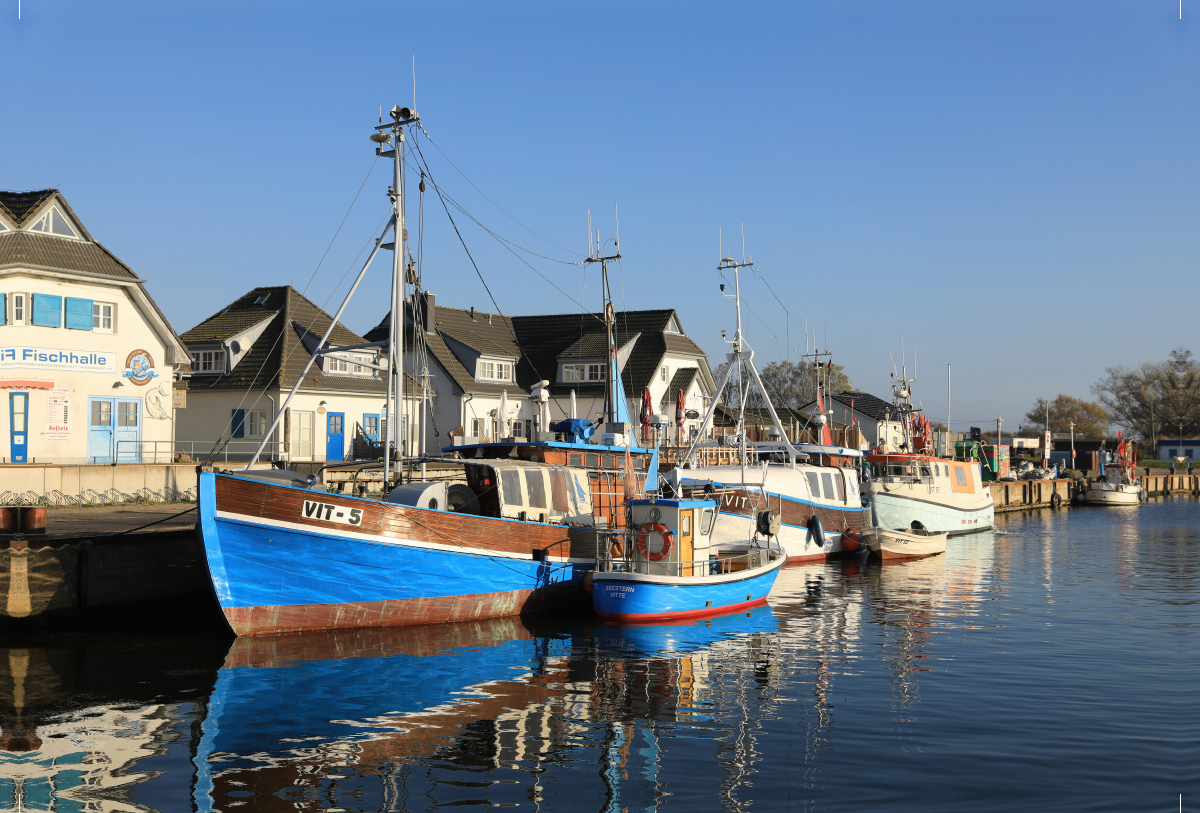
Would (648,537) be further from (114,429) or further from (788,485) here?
(114,429)

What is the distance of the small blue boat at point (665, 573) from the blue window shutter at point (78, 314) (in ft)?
71.8

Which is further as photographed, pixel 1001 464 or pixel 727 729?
pixel 1001 464

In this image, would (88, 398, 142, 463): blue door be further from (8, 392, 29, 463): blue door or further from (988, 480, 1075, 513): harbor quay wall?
(988, 480, 1075, 513): harbor quay wall

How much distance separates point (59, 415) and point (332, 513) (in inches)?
765

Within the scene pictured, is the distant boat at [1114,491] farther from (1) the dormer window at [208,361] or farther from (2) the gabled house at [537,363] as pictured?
(1) the dormer window at [208,361]

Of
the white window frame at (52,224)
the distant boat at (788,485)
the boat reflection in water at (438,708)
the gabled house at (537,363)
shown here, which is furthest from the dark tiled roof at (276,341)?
the boat reflection in water at (438,708)

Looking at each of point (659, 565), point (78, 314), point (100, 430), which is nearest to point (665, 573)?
point (659, 565)

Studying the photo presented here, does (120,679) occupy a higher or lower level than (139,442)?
lower

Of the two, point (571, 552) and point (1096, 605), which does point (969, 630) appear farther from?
point (571, 552)

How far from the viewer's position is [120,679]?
1631cm

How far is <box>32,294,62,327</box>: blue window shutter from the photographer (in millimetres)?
32875

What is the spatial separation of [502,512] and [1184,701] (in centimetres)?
1362

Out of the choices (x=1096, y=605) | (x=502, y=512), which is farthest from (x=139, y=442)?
(x=1096, y=605)

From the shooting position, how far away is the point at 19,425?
3244 centimetres
